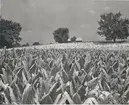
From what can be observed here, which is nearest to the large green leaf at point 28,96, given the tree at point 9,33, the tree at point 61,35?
the tree at point 9,33

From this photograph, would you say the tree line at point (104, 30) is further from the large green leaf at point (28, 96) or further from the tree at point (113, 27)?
the large green leaf at point (28, 96)

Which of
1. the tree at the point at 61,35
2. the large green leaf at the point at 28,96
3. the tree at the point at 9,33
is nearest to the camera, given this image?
the large green leaf at the point at 28,96

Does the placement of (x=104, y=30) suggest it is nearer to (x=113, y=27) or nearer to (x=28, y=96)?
(x=113, y=27)

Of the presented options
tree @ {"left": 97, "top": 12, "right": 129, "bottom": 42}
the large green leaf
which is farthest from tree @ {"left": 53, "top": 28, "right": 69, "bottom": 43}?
the large green leaf

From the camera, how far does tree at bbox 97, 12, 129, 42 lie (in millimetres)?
61922

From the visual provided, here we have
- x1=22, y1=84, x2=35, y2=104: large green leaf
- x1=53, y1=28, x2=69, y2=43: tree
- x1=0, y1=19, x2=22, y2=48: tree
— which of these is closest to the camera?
x1=22, y1=84, x2=35, y2=104: large green leaf

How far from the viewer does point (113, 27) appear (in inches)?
2500

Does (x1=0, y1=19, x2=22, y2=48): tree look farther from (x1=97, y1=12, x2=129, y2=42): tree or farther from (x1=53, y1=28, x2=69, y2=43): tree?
(x1=97, y1=12, x2=129, y2=42): tree

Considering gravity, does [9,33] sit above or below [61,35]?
above

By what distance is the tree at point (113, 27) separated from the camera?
6192cm

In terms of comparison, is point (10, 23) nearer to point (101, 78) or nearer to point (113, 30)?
point (113, 30)

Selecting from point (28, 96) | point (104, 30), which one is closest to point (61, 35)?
point (104, 30)

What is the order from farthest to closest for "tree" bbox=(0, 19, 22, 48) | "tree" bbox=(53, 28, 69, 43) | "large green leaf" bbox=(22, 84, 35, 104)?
"tree" bbox=(53, 28, 69, 43) → "tree" bbox=(0, 19, 22, 48) → "large green leaf" bbox=(22, 84, 35, 104)

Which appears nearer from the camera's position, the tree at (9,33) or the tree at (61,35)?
the tree at (9,33)
